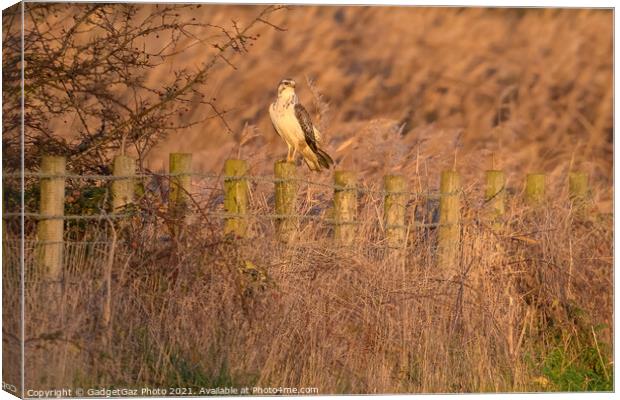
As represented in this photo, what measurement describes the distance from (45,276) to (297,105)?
3113 mm

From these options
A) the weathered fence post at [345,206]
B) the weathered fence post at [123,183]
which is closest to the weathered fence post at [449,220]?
the weathered fence post at [345,206]

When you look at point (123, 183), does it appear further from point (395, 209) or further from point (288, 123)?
point (288, 123)

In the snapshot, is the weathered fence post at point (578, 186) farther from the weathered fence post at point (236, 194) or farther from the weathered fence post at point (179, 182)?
the weathered fence post at point (179, 182)

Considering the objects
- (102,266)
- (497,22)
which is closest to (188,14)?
(102,266)

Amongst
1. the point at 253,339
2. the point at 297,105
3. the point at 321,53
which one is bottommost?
the point at 253,339

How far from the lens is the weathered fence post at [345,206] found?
10.4 metres

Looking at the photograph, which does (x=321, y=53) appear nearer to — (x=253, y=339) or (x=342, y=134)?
(x=342, y=134)

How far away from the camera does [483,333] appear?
9859mm

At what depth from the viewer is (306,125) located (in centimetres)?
1167

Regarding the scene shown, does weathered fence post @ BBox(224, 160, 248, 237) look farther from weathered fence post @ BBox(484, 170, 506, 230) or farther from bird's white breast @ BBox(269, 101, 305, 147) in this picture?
weathered fence post @ BBox(484, 170, 506, 230)

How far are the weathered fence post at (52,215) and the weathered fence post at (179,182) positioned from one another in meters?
0.62

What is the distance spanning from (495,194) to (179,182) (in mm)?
2498

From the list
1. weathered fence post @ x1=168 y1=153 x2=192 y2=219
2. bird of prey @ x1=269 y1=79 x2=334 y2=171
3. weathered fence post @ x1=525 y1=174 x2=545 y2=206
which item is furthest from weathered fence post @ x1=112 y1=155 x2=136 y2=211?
weathered fence post @ x1=525 y1=174 x2=545 y2=206

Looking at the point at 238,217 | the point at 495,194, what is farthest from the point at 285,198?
the point at 495,194
